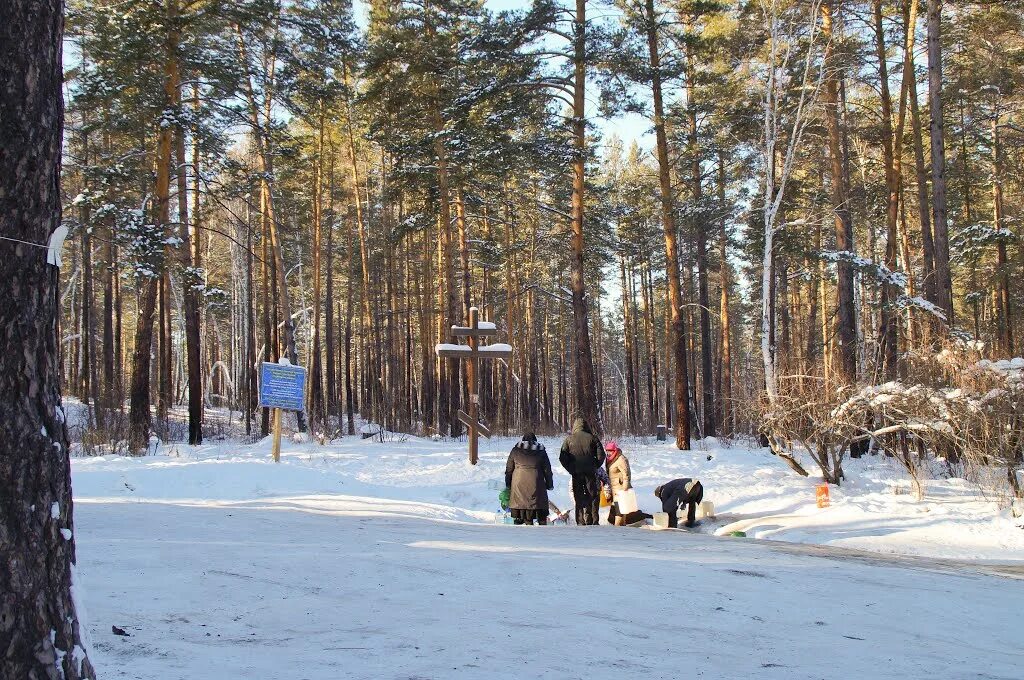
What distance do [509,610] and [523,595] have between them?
399 millimetres

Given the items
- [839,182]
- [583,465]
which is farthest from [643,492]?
[839,182]

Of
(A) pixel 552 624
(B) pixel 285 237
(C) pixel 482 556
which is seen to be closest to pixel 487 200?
(B) pixel 285 237

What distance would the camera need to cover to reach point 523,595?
4836 millimetres

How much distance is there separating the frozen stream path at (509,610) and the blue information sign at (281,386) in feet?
20.1

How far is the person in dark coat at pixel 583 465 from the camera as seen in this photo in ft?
34.0

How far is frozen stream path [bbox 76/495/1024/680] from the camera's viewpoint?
11.6 feet

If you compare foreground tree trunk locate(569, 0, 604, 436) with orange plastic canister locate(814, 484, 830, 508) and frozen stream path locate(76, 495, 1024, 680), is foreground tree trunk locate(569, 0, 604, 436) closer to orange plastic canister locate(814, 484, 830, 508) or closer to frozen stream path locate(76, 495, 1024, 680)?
orange plastic canister locate(814, 484, 830, 508)

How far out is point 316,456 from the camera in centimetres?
1574

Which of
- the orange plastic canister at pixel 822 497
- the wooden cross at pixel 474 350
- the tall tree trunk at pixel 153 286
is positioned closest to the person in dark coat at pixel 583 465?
the orange plastic canister at pixel 822 497

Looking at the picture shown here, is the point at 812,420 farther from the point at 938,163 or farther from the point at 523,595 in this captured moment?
the point at 523,595

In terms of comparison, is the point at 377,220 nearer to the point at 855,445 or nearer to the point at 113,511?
the point at 855,445

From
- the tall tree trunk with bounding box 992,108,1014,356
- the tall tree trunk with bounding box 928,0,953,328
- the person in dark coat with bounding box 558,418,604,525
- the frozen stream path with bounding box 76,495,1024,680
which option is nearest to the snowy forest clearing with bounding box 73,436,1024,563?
the person in dark coat with bounding box 558,418,604,525

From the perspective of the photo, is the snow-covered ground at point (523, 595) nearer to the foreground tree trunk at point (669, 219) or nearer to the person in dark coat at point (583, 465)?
the person in dark coat at point (583, 465)

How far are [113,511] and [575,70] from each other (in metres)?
14.1
